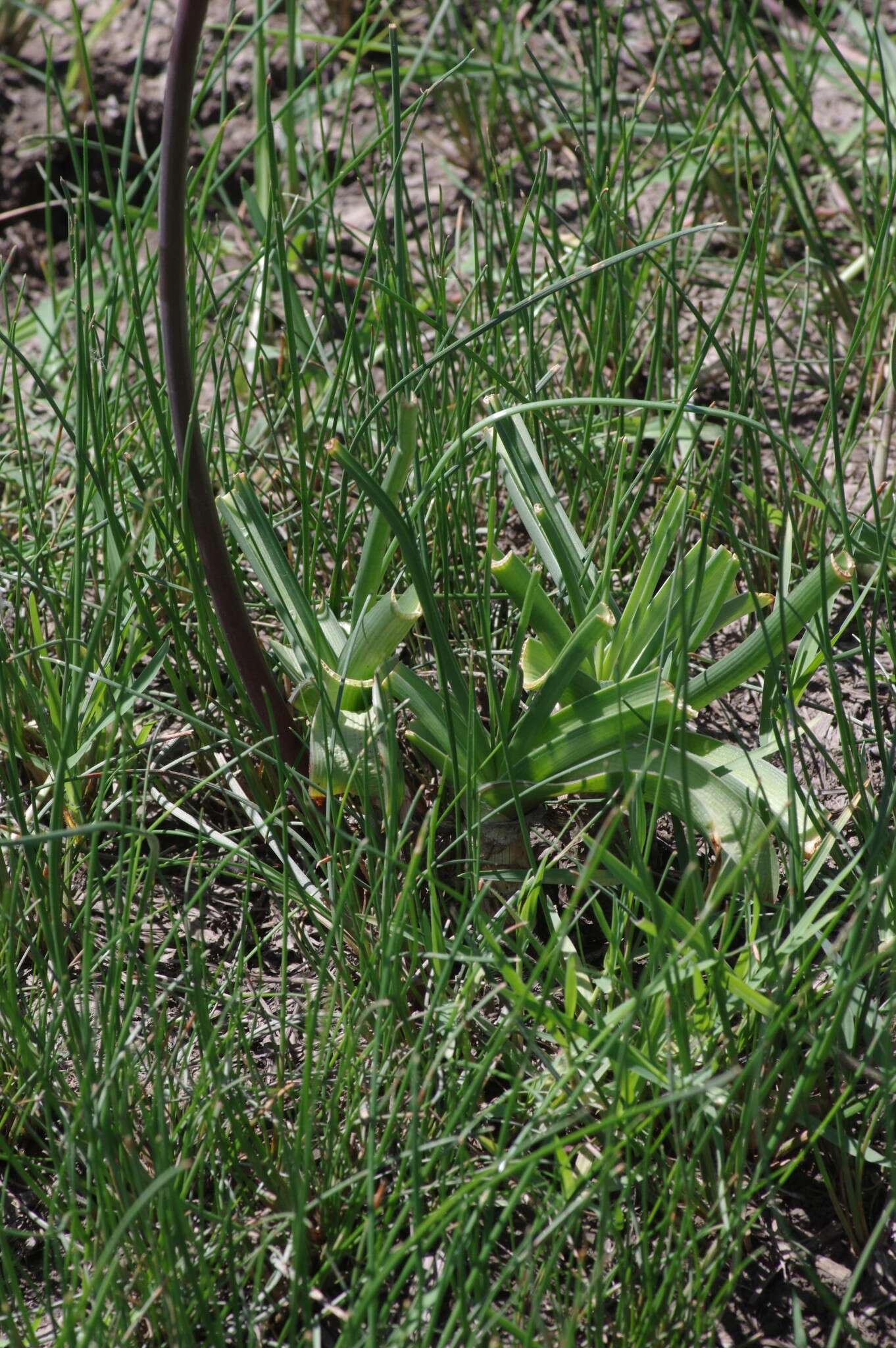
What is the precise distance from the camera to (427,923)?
95cm

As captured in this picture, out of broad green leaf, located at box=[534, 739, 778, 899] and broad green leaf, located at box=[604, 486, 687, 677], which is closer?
broad green leaf, located at box=[534, 739, 778, 899]

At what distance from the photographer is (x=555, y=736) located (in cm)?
99

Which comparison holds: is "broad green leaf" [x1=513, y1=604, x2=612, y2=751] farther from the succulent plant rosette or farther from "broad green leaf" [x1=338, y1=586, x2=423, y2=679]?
"broad green leaf" [x1=338, y1=586, x2=423, y2=679]

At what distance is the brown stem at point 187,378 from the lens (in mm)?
793

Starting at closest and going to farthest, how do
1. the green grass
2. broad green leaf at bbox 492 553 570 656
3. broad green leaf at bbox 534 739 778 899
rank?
the green grass
broad green leaf at bbox 534 739 778 899
broad green leaf at bbox 492 553 570 656

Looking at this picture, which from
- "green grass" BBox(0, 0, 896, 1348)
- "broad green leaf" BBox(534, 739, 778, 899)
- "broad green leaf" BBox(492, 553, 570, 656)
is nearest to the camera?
"green grass" BBox(0, 0, 896, 1348)

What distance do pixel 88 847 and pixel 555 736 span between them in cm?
44

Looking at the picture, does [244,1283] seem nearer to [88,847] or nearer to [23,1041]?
[23,1041]

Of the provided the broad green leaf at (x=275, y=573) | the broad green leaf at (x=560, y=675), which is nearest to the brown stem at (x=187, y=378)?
the broad green leaf at (x=275, y=573)

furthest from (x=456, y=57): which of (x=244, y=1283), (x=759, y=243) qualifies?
(x=244, y=1283)

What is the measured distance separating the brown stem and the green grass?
0.07m

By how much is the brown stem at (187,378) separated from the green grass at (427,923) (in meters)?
0.07

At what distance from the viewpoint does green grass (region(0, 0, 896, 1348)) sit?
72 cm

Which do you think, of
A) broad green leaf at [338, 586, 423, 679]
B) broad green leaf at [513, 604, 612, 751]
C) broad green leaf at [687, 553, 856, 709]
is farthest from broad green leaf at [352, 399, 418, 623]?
broad green leaf at [687, 553, 856, 709]
